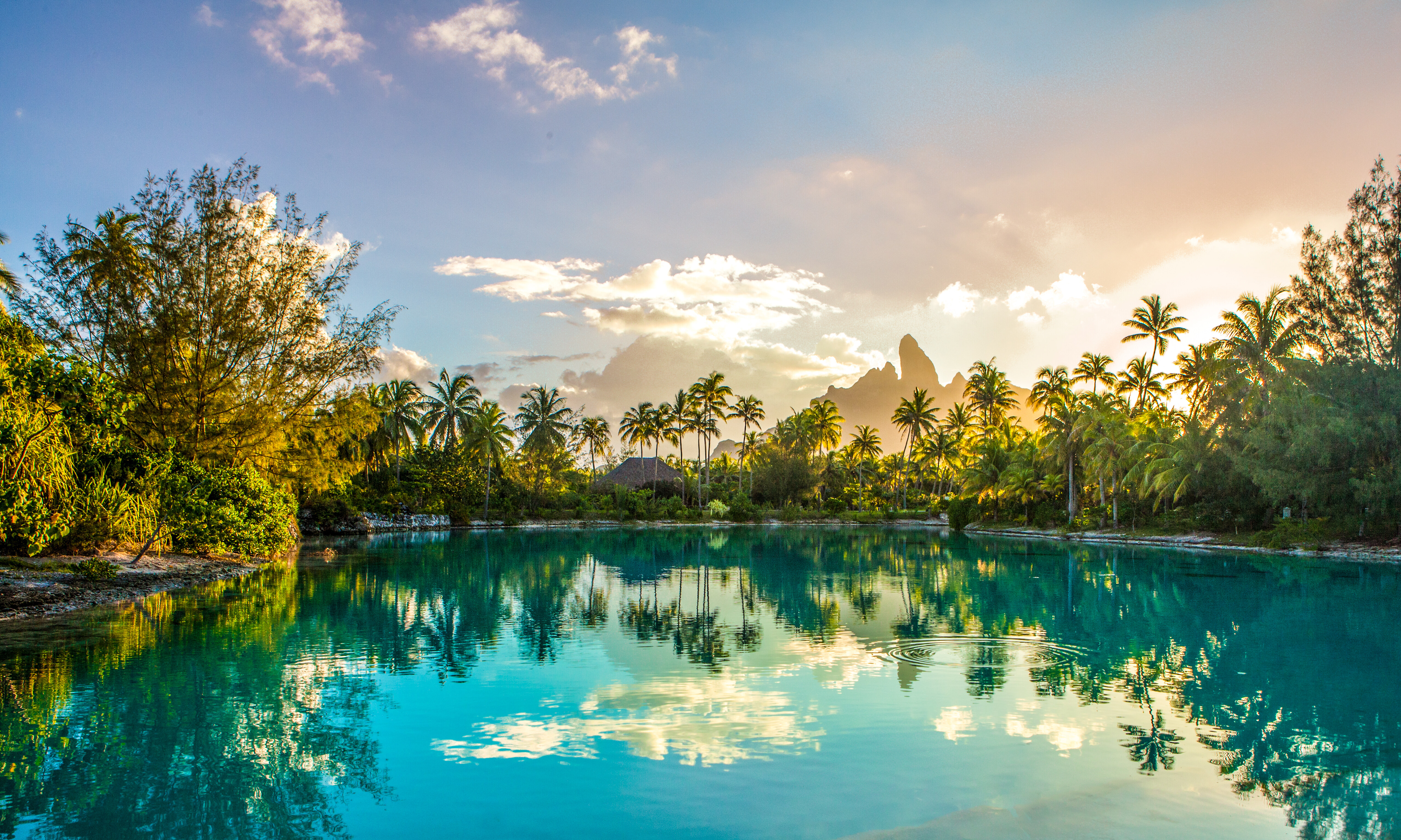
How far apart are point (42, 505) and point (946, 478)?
6886 centimetres

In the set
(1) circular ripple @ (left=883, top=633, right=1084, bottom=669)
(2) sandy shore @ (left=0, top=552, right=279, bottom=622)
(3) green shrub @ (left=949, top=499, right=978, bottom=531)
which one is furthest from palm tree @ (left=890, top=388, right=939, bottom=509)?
(2) sandy shore @ (left=0, top=552, right=279, bottom=622)

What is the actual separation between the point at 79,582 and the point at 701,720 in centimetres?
1445

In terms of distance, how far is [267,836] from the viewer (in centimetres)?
538

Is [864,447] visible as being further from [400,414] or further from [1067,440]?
[400,414]

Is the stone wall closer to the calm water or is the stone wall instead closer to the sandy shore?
the sandy shore

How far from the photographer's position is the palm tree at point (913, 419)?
71.4 meters

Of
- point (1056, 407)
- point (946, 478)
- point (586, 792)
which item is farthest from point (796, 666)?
point (946, 478)

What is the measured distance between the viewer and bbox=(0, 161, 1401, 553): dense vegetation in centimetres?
1769

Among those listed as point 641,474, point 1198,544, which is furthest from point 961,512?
point 641,474

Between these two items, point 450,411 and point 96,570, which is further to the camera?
point 450,411

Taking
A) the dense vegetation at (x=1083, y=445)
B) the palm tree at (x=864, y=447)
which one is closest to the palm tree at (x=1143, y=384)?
the dense vegetation at (x=1083, y=445)

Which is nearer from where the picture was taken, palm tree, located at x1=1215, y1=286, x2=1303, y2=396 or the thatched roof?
palm tree, located at x1=1215, y1=286, x2=1303, y2=396

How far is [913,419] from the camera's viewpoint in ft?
234

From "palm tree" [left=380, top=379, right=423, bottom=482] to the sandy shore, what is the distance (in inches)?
1229
